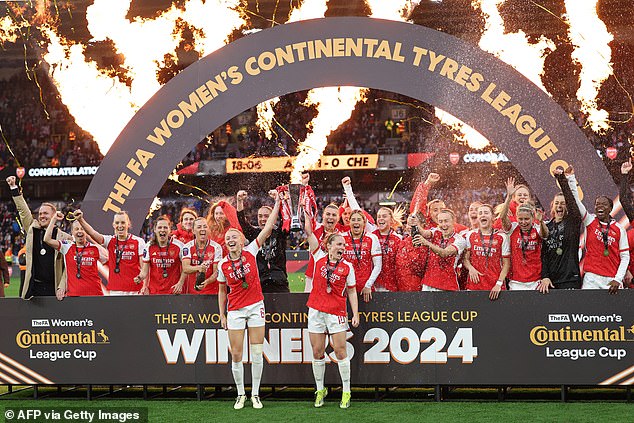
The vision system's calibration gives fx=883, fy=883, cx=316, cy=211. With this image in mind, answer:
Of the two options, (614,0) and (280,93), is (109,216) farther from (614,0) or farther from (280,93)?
(614,0)

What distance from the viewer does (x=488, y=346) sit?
328 inches

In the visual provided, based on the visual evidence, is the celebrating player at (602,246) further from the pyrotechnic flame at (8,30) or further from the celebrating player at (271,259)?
the pyrotechnic flame at (8,30)

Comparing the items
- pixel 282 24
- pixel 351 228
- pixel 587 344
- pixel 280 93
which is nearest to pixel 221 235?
pixel 351 228

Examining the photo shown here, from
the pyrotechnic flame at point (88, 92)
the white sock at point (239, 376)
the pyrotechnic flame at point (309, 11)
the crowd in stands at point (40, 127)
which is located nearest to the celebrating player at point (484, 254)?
the white sock at point (239, 376)

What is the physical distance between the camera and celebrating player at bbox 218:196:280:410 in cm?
834

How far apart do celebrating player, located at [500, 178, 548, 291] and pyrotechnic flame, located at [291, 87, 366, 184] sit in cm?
437

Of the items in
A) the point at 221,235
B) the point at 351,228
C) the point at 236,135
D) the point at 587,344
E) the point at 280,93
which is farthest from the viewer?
the point at 236,135

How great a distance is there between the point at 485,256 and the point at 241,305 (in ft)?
8.34

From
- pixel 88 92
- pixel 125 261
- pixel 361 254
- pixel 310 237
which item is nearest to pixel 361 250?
pixel 361 254

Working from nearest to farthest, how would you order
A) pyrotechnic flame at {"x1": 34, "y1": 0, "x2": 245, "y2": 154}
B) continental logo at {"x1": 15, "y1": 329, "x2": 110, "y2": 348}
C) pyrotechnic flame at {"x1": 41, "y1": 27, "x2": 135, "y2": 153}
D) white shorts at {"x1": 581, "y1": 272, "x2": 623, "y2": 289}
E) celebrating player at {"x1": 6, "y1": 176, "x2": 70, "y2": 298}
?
white shorts at {"x1": 581, "y1": 272, "x2": 623, "y2": 289}
continental logo at {"x1": 15, "y1": 329, "x2": 110, "y2": 348}
celebrating player at {"x1": 6, "y1": 176, "x2": 70, "y2": 298}
pyrotechnic flame at {"x1": 34, "y1": 0, "x2": 245, "y2": 154}
pyrotechnic flame at {"x1": 41, "y1": 27, "x2": 135, "y2": 153}

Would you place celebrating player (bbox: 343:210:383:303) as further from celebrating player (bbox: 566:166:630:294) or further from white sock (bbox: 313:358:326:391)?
celebrating player (bbox: 566:166:630:294)

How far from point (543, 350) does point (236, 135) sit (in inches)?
231

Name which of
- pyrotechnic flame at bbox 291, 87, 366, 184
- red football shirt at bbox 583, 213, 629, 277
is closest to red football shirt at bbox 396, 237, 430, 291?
red football shirt at bbox 583, 213, 629, 277

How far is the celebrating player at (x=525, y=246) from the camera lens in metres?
8.57
